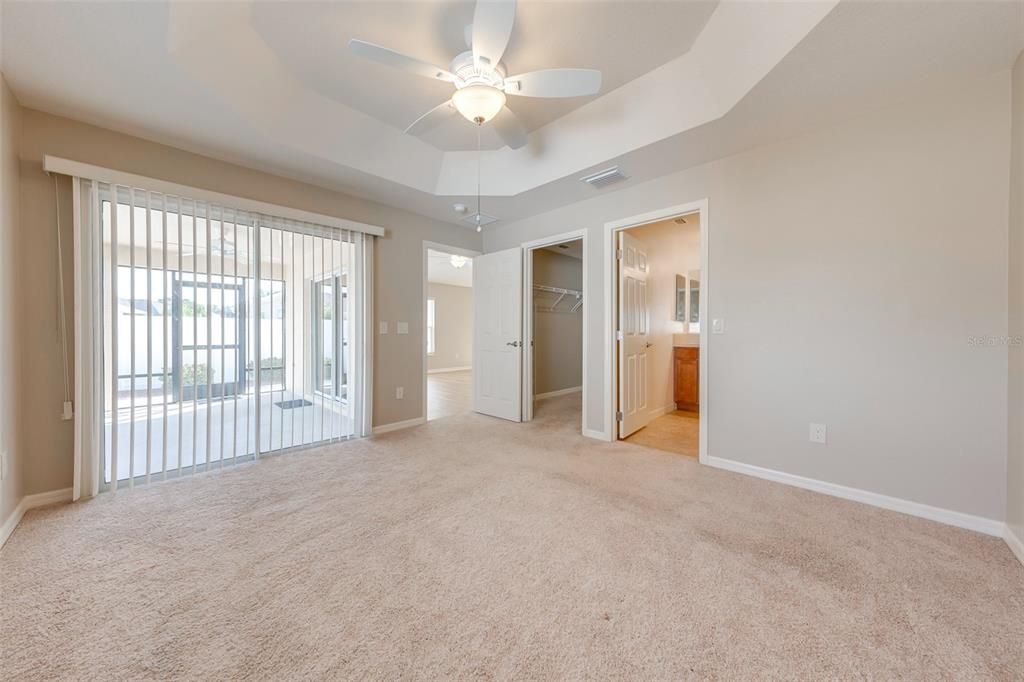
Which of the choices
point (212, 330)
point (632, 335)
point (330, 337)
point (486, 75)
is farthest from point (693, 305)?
point (212, 330)

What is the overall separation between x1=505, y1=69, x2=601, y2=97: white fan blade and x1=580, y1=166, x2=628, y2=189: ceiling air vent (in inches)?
43.4

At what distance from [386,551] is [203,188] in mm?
2946

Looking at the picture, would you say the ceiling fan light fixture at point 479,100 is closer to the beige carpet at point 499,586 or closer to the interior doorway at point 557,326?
the beige carpet at point 499,586

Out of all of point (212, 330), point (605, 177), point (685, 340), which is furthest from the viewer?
point (685, 340)

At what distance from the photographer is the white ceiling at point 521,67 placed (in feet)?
5.66

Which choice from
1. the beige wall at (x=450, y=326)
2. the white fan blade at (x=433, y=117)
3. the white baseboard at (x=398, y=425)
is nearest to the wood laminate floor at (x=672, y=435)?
the white baseboard at (x=398, y=425)

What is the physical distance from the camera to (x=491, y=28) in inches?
69.7

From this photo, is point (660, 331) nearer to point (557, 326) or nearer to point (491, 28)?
point (557, 326)

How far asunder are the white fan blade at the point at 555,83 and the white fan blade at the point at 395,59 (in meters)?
0.35

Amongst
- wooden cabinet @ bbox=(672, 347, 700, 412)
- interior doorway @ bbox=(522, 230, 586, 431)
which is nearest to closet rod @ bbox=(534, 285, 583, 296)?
interior doorway @ bbox=(522, 230, 586, 431)

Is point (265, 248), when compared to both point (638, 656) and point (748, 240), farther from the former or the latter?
point (748, 240)

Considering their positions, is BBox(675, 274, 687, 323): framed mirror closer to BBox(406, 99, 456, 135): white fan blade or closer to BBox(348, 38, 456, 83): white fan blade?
BBox(406, 99, 456, 135): white fan blade

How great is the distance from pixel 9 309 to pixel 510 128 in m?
3.03

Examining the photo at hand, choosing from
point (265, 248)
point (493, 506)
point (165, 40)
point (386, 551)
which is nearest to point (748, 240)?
point (493, 506)
